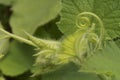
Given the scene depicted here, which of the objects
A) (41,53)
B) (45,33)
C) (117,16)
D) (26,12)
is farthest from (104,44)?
(26,12)

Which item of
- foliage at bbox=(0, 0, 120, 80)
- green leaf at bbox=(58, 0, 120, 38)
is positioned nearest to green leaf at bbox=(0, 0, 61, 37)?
foliage at bbox=(0, 0, 120, 80)

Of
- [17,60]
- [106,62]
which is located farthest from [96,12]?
[17,60]

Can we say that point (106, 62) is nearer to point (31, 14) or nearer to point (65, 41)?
point (65, 41)

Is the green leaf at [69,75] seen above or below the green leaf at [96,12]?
below

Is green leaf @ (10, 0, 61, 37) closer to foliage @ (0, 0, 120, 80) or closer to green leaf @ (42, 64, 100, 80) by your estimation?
foliage @ (0, 0, 120, 80)

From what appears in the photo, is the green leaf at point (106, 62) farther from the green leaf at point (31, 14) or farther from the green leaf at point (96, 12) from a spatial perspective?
the green leaf at point (31, 14)

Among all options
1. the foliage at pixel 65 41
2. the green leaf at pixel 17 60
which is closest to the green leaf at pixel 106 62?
the foliage at pixel 65 41

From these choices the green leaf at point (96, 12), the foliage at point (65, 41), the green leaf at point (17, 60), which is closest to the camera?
the foliage at point (65, 41)
